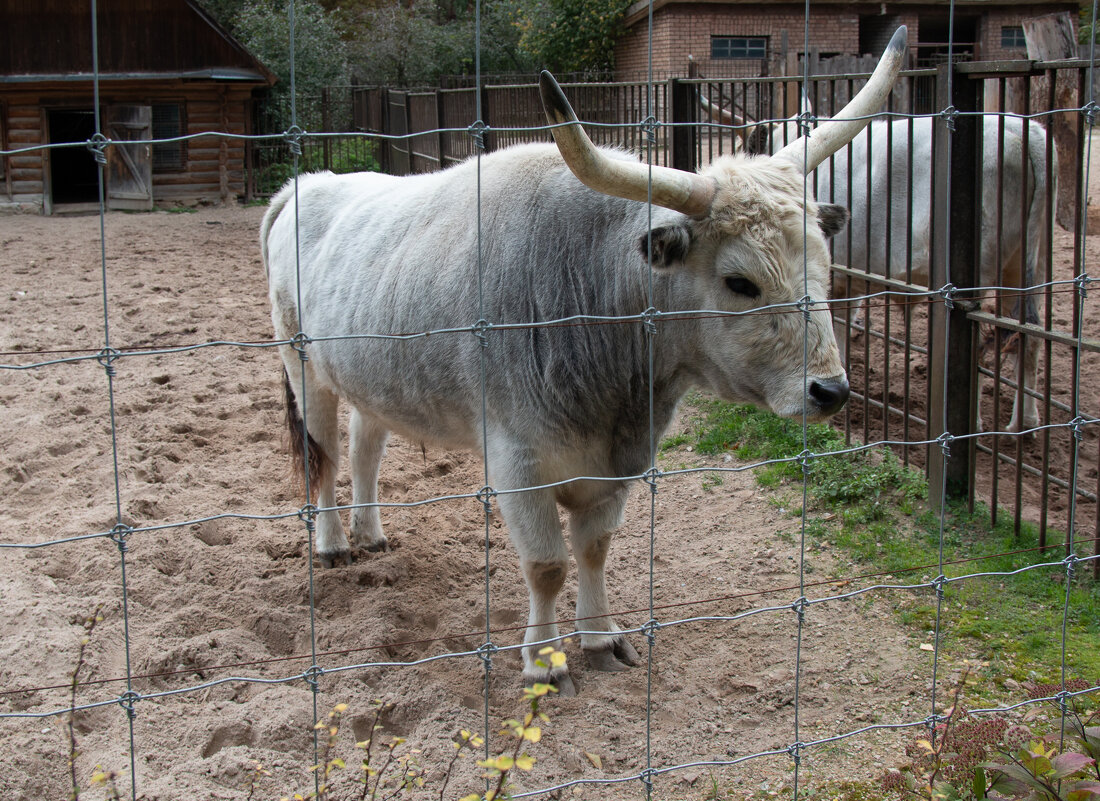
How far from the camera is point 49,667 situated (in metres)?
3.63

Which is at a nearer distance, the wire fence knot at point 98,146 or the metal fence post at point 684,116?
the wire fence knot at point 98,146

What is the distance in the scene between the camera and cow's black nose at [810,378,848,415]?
3.14 metres

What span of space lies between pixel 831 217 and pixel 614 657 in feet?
6.02

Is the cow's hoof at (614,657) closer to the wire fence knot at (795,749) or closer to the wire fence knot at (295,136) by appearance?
the wire fence knot at (795,749)

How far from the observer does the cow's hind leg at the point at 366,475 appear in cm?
487

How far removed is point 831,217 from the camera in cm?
348

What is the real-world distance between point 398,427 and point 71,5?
52.4 feet

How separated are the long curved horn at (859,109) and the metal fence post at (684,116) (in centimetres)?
368

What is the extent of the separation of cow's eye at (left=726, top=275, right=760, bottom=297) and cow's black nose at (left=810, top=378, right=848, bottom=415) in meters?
0.34

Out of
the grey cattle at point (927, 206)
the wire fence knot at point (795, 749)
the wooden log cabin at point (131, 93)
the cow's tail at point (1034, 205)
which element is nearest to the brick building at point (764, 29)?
the wooden log cabin at point (131, 93)

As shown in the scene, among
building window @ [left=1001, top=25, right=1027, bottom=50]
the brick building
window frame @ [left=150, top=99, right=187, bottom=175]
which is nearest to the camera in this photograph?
window frame @ [left=150, top=99, right=187, bottom=175]

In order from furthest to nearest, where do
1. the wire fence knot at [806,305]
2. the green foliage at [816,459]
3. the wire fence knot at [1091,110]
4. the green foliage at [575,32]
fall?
the green foliage at [575,32] < the green foliage at [816,459] < the wire fence knot at [1091,110] < the wire fence knot at [806,305]

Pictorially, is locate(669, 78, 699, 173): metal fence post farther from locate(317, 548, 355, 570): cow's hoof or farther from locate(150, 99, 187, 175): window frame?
locate(150, 99, 187, 175): window frame

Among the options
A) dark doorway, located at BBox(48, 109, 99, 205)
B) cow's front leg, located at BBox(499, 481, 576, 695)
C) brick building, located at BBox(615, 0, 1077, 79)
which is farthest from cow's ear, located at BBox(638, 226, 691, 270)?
brick building, located at BBox(615, 0, 1077, 79)
